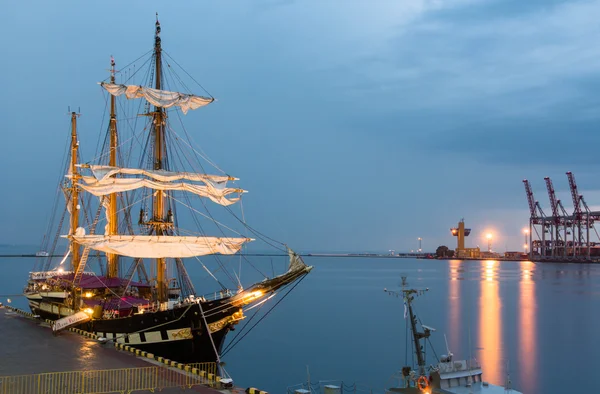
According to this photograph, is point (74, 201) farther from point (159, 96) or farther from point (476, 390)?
point (476, 390)

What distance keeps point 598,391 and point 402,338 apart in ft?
67.7

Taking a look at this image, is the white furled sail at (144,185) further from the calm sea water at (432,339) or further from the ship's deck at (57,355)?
the calm sea water at (432,339)

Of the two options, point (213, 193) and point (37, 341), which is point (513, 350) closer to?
point (213, 193)

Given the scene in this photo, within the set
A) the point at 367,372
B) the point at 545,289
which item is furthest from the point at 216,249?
the point at 545,289

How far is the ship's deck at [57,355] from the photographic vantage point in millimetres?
23125

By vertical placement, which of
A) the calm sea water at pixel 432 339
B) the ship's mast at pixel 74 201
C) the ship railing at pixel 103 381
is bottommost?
the calm sea water at pixel 432 339

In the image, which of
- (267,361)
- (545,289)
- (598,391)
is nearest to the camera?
(598,391)

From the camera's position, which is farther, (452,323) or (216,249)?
(452,323)

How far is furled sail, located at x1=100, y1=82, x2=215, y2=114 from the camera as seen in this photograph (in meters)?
36.4

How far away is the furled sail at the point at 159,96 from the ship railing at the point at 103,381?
1880cm

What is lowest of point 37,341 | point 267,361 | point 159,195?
point 267,361

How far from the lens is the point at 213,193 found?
3766cm

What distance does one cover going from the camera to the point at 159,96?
120 ft

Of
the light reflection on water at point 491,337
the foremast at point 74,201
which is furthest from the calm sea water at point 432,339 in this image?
the foremast at point 74,201
